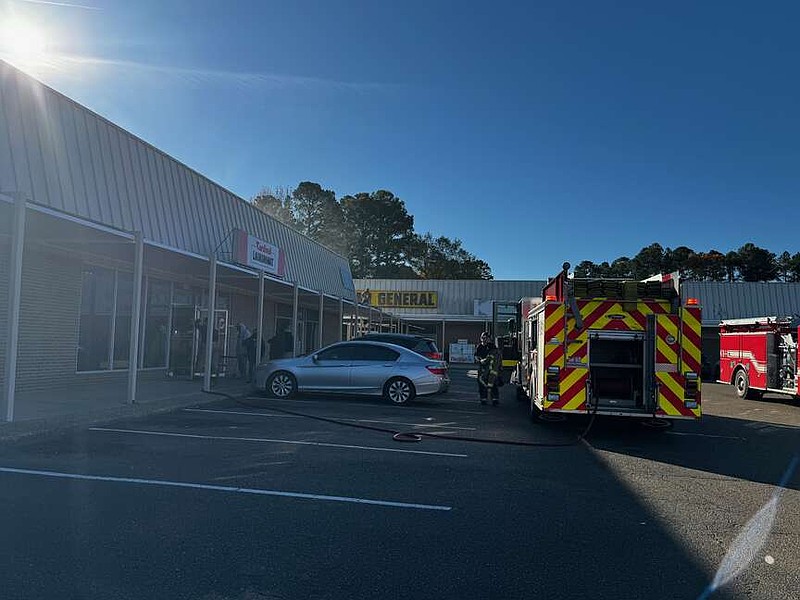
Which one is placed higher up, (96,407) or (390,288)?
(390,288)

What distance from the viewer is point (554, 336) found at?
1044cm

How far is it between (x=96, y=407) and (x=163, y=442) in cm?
309

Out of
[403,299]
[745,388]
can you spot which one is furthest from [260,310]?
[403,299]

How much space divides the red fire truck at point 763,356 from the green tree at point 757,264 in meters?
56.0

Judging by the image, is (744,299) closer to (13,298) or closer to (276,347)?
(276,347)

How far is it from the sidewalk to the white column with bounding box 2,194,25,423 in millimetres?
419

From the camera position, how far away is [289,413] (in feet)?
40.0

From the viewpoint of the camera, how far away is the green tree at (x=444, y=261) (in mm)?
72062

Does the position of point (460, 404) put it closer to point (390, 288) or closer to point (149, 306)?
point (149, 306)

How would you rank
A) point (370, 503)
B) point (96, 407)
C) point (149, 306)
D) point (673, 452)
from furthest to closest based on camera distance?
1. point (149, 306)
2. point (96, 407)
3. point (673, 452)
4. point (370, 503)

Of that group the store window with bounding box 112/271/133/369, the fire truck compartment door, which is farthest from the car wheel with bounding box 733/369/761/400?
the store window with bounding box 112/271/133/369

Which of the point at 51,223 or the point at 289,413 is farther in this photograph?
the point at 289,413

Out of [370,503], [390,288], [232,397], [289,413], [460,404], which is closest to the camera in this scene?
[370,503]

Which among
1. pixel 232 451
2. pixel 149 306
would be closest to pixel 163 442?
pixel 232 451
